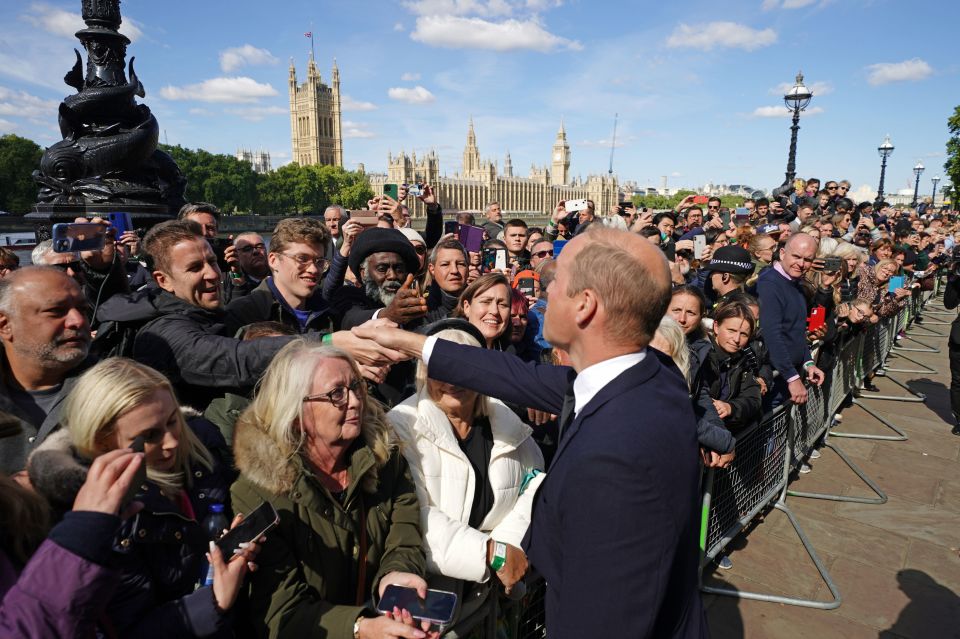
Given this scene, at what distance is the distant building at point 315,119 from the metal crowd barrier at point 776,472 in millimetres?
97953

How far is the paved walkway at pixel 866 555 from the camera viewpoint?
11.6 feet

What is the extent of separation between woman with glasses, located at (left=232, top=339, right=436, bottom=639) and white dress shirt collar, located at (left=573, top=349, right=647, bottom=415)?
863mm

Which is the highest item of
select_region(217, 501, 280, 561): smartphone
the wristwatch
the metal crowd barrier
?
select_region(217, 501, 280, 561): smartphone

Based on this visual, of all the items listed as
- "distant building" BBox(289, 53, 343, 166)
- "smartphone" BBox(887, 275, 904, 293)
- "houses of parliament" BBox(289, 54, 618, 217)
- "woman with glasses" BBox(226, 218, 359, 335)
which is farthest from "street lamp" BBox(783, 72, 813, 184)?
"distant building" BBox(289, 53, 343, 166)

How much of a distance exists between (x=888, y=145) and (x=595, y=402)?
→ 986 inches

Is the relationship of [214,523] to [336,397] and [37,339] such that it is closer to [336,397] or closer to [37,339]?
[336,397]

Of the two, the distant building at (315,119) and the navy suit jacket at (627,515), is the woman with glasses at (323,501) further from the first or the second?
the distant building at (315,119)

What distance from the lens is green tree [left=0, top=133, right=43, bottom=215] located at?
146 feet

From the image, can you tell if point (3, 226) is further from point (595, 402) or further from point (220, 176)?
point (595, 402)

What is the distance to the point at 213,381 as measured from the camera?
239 cm

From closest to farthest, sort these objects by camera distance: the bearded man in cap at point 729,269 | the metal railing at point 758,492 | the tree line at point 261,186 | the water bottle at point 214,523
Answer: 1. the water bottle at point 214,523
2. the metal railing at point 758,492
3. the bearded man in cap at point 729,269
4. the tree line at point 261,186

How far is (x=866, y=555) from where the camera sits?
14.0ft

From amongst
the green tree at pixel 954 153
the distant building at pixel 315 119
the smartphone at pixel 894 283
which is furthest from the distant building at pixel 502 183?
the smartphone at pixel 894 283

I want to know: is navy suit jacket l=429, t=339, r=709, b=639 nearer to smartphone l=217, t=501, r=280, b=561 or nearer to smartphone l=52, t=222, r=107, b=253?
smartphone l=217, t=501, r=280, b=561
